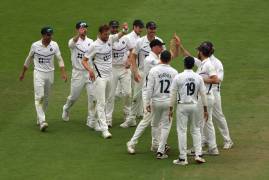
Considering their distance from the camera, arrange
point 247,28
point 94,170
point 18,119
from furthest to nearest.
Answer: point 247,28
point 18,119
point 94,170

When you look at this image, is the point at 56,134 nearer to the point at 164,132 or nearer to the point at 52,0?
the point at 164,132

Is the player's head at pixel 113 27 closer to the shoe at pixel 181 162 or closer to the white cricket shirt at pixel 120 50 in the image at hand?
the white cricket shirt at pixel 120 50

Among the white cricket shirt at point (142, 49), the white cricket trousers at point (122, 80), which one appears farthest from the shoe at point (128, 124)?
the white cricket shirt at point (142, 49)

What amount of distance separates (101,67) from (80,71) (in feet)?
3.99

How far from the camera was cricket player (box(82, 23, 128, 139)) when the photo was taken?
1975 cm

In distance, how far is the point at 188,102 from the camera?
17359mm

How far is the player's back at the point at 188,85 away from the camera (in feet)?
56.6

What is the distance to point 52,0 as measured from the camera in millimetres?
32219

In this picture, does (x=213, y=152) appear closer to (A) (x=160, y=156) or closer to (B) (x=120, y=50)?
(A) (x=160, y=156)

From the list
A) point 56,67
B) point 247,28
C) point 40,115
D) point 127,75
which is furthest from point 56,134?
point 247,28

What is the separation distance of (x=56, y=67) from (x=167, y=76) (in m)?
9.09

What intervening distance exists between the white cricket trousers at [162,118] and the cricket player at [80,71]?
9.14 ft

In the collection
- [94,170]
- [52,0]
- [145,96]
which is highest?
[52,0]

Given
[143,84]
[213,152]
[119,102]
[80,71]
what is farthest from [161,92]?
[119,102]
